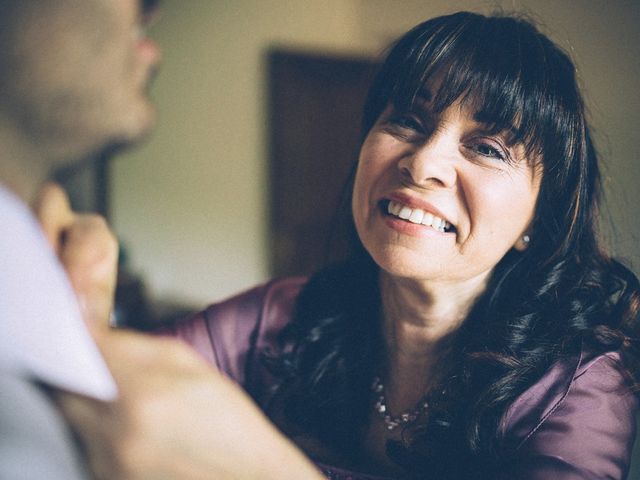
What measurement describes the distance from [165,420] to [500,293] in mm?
514

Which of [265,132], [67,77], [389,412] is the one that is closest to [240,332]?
[389,412]

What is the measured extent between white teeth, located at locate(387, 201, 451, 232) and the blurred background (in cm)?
22

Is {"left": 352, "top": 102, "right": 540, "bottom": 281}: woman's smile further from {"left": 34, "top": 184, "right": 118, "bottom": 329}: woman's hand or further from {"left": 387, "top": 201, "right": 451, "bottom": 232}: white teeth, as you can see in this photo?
{"left": 34, "top": 184, "right": 118, "bottom": 329}: woman's hand

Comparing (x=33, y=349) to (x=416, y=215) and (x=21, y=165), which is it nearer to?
(x=21, y=165)

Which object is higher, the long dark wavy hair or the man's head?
the man's head

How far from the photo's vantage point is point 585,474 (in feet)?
1.55

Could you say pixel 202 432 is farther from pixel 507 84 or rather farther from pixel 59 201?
pixel 507 84

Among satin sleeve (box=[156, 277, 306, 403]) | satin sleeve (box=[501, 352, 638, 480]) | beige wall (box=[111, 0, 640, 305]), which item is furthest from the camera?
satin sleeve (box=[156, 277, 306, 403])

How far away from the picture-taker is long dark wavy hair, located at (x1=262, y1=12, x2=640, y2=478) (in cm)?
56

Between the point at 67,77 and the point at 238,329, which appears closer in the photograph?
the point at 67,77

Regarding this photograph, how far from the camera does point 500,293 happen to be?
669 mm

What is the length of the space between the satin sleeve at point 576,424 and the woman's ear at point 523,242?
0.15m

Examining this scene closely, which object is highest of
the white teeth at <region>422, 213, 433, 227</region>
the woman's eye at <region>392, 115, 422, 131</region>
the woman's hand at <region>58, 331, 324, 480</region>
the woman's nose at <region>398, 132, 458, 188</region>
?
the woman's eye at <region>392, 115, 422, 131</region>

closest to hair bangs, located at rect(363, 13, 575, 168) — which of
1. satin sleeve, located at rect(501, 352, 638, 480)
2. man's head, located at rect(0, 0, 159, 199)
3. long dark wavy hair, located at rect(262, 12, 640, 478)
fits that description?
long dark wavy hair, located at rect(262, 12, 640, 478)
